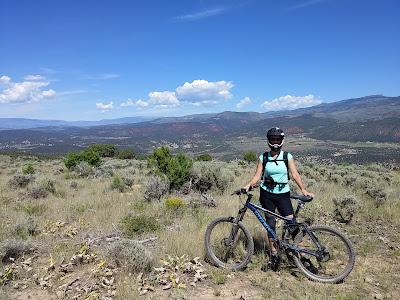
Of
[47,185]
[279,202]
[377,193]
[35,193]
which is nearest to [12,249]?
[279,202]

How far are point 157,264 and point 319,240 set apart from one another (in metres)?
2.70

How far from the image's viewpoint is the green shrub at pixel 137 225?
5589mm

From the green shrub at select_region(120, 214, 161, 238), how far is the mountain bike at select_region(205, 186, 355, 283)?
1729 millimetres

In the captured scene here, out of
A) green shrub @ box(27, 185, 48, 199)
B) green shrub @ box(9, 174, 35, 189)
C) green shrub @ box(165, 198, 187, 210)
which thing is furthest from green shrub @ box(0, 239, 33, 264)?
green shrub @ box(9, 174, 35, 189)

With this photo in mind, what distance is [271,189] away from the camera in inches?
157

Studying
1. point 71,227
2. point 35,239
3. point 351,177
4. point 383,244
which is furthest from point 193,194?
point 351,177

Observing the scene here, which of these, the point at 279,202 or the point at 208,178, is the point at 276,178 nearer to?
the point at 279,202

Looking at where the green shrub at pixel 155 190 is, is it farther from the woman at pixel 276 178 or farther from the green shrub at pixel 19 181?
the green shrub at pixel 19 181

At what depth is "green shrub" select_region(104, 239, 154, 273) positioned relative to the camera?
13.0ft

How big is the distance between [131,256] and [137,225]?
67.7 inches

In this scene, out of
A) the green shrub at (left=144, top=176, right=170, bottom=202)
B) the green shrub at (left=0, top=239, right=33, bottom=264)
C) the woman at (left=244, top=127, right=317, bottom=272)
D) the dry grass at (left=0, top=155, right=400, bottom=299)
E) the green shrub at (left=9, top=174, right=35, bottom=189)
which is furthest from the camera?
the green shrub at (left=9, top=174, right=35, bottom=189)

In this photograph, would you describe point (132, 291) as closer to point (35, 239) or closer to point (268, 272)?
point (268, 272)

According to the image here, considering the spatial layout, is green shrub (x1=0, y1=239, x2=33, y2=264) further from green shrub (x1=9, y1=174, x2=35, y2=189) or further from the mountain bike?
green shrub (x1=9, y1=174, x2=35, y2=189)

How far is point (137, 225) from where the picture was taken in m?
5.69
